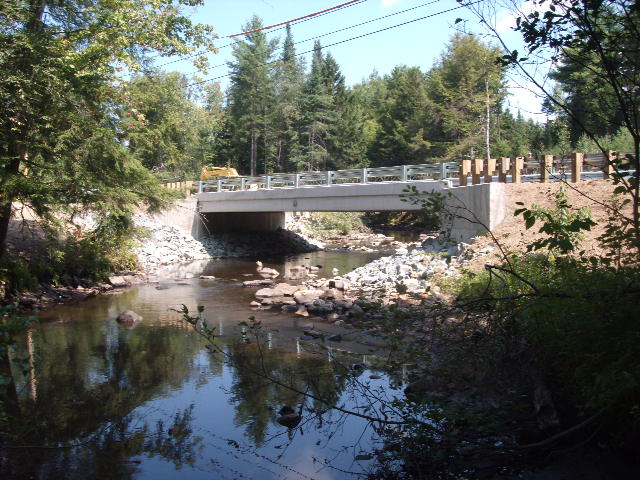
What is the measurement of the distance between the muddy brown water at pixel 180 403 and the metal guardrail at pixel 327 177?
9871mm

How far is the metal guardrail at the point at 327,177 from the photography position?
69.1 feet

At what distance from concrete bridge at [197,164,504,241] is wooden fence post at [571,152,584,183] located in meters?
2.03

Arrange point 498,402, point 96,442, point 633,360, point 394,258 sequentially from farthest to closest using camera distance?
point 394,258 → point 96,442 → point 498,402 → point 633,360

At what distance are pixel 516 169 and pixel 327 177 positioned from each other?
935 centimetres

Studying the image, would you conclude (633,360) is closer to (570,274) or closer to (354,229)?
(570,274)

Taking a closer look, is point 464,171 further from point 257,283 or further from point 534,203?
point 257,283

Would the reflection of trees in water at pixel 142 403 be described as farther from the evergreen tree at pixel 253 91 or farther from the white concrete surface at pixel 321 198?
the evergreen tree at pixel 253 91

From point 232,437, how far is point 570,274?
4.37 meters

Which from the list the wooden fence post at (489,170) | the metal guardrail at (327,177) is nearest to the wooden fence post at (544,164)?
the wooden fence post at (489,170)

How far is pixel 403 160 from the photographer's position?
163 ft

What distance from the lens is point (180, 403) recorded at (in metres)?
7.90

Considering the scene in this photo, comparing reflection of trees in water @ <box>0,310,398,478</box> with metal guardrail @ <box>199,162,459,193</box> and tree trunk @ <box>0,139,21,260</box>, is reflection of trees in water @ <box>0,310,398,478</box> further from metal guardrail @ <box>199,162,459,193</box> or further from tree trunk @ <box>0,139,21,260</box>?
metal guardrail @ <box>199,162,459,193</box>

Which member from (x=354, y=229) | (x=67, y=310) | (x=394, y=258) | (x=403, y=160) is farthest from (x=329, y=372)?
(x=403, y=160)

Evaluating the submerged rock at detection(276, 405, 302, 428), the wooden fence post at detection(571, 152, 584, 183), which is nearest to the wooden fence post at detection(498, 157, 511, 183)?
the wooden fence post at detection(571, 152, 584, 183)
